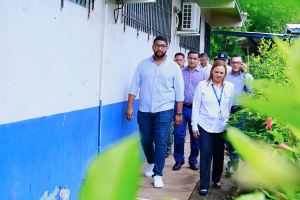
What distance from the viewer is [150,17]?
20.1 feet

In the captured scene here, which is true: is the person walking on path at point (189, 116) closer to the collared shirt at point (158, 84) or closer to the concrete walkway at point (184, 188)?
the concrete walkway at point (184, 188)

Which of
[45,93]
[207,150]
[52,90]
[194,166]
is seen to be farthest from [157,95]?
[45,93]

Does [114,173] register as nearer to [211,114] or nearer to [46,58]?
[46,58]

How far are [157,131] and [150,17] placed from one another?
215 centimetres

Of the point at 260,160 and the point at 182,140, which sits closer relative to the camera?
the point at 260,160

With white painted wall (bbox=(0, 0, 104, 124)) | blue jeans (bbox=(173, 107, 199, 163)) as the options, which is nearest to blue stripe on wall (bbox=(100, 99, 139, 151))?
white painted wall (bbox=(0, 0, 104, 124))

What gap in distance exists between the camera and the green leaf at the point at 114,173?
8.1 inches

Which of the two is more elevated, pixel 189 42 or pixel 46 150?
pixel 189 42

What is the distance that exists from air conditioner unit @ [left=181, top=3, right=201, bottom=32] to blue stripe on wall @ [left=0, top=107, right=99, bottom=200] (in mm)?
4547

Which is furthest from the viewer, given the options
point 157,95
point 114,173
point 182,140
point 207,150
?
point 182,140

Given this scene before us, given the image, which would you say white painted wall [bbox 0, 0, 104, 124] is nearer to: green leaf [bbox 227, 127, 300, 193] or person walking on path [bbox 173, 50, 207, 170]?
person walking on path [bbox 173, 50, 207, 170]

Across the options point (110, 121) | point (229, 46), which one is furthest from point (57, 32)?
point (229, 46)

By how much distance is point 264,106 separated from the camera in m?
0.21

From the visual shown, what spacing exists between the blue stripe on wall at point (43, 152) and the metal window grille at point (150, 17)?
1.61m
